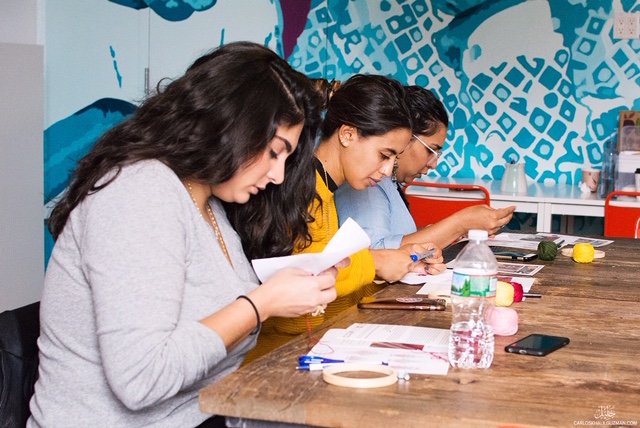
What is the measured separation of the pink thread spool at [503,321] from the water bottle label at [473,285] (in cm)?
14

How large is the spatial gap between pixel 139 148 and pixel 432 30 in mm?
3623

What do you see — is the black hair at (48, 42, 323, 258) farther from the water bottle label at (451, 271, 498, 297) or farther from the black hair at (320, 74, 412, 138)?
the black hair at (320, 74, 412, 138)

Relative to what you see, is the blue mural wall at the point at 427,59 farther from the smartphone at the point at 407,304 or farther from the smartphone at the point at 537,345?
the smartphone at the point at 537,345

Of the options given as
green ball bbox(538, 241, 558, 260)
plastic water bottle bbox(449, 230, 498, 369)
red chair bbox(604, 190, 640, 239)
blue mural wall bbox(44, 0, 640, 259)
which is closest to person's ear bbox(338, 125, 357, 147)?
green ball bbox(538, 241, 558, 260)

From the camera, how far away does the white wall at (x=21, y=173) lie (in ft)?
12.4

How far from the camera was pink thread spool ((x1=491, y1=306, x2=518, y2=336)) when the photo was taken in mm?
1532

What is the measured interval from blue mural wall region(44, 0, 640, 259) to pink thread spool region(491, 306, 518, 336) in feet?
10.5

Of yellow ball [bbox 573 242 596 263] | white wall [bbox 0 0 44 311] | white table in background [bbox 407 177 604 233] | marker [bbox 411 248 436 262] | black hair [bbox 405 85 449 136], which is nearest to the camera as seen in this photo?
marker [bbox 411 248 436 262]

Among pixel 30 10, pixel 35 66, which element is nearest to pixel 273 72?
pixel 35 66

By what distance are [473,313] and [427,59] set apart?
11.6 ft

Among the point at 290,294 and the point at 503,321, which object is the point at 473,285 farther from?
the point at 290,294

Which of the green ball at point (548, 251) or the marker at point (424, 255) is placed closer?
the marker at point (424, 255)

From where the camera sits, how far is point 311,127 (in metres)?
1.80

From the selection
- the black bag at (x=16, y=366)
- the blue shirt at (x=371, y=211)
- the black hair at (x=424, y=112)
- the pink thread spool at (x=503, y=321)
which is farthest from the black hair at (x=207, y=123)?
the black hair at (x=424, y=112)
